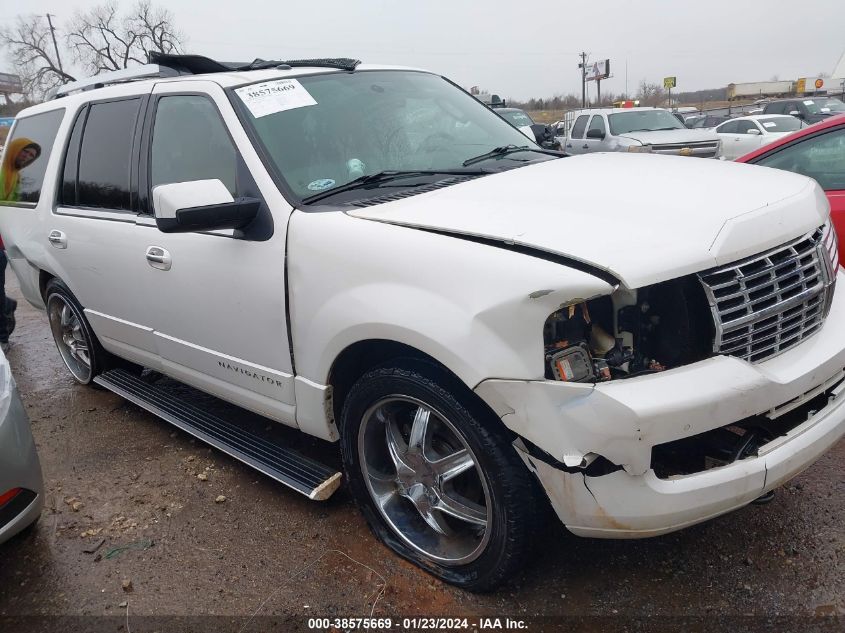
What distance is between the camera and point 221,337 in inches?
120

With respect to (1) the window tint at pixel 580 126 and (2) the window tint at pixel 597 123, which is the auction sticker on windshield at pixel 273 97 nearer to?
(2) the window tint at pixel 597 123

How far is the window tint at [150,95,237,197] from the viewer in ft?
9.68

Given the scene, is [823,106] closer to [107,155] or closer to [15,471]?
[107,155]

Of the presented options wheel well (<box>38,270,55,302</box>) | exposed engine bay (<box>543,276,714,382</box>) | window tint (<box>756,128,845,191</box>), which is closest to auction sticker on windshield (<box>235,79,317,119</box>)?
exposed engine bay (<box>543,276,714,382</box>)

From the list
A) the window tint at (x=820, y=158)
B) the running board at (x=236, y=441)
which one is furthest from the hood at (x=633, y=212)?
the window tint at (x=820, y=158)

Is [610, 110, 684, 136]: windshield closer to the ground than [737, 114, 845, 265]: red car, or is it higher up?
closer to the ground

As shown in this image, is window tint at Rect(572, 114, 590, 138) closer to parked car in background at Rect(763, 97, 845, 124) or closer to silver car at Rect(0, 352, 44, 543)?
parked car in background at Rect(763, 97, 845, 124)

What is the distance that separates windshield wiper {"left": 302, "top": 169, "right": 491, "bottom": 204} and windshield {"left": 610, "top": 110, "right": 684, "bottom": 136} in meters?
12.4

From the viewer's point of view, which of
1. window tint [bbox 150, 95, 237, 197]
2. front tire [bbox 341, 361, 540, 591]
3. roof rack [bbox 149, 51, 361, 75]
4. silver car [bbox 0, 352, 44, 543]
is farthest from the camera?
roof rack [bbox 149, 51, 361, 75]

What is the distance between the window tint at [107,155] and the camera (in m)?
3.58

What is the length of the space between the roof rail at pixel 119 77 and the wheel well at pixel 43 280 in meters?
1.24

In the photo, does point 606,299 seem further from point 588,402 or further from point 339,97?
point 339,97

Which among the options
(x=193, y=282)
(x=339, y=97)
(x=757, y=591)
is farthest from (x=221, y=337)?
(x=757, y=591)

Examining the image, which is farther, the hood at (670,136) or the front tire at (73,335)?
the hood at (670,136)
